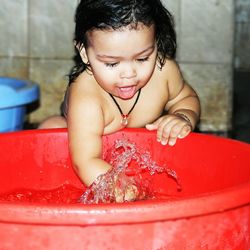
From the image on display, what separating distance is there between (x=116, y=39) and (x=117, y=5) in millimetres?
90

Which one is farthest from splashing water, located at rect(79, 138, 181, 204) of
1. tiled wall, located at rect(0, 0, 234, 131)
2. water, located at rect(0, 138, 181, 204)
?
tiled wall, located at rect(0, 0, 234, 131)

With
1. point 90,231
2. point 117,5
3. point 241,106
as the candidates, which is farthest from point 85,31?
point 241,106

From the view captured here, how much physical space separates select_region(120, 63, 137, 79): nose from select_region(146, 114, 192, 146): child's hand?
0.21 metres

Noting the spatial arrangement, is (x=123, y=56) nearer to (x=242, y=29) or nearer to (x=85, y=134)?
(x=85, y=134)

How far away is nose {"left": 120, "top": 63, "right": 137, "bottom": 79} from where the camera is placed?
47.6 inches

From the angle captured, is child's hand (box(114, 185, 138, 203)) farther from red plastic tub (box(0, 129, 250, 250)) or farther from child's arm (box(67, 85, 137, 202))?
red plastic tub (box(0, 129, 250, 250))

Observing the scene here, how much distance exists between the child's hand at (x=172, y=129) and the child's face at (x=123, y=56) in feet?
0.50

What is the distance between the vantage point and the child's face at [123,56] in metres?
1.20

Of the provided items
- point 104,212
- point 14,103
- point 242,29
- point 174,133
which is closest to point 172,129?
point 174,133

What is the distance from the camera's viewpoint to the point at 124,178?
4.09 feet

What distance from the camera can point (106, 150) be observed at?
146 centimetres

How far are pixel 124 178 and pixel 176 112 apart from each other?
0.32 meters

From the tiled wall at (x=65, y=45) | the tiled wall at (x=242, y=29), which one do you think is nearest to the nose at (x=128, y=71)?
the tiled wall at (x=65, y=45)

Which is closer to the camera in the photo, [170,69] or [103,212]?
[103,212]
